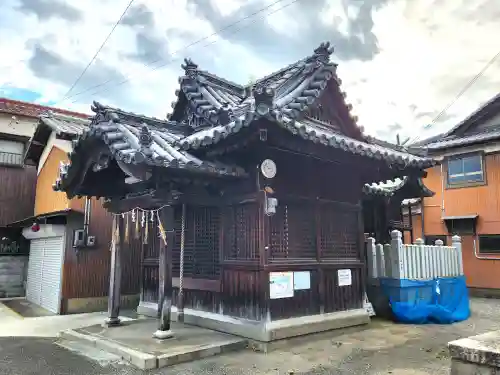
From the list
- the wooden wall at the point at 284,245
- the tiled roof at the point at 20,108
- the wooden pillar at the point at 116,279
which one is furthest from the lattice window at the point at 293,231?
the tiled roof at the point at 20,108

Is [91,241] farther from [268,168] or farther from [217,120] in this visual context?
[268,168]

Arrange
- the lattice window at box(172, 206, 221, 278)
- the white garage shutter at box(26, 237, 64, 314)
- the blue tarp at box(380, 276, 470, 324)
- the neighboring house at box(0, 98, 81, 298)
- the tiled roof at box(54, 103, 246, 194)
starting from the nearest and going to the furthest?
the tiled roof at box(54, 103, 246, 194)
the lattice window at box(172, 206, 221, 278)
the blue tarp at box(380, 276, 470, 324)
the white garage shutter at box(26, 237, 64, 314)
the neighboring house at box(0, 98, 81, 298)

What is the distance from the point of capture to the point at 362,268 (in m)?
9.80

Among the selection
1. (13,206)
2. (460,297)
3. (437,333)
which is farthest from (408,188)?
(13,206)

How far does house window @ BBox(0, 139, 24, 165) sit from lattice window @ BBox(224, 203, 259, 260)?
533 inches

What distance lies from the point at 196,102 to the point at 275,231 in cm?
350

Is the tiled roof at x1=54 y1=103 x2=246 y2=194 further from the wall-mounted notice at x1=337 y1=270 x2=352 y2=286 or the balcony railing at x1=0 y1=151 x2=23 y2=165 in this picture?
the balcony railing at x1=0 y1=151 x2=23 y2=165

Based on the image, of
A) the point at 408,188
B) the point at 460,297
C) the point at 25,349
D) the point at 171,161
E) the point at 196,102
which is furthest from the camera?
the point at 408,188

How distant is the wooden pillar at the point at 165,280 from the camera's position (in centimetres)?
736

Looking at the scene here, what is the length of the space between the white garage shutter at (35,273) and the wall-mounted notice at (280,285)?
1027 cm

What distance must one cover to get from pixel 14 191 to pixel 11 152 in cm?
173

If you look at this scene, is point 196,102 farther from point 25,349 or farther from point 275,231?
point 25,349

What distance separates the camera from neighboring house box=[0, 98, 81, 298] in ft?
55.4

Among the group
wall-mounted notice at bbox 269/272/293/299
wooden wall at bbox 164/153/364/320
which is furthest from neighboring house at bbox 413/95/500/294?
wall-mounted notice at bbox 269/272/293/299
